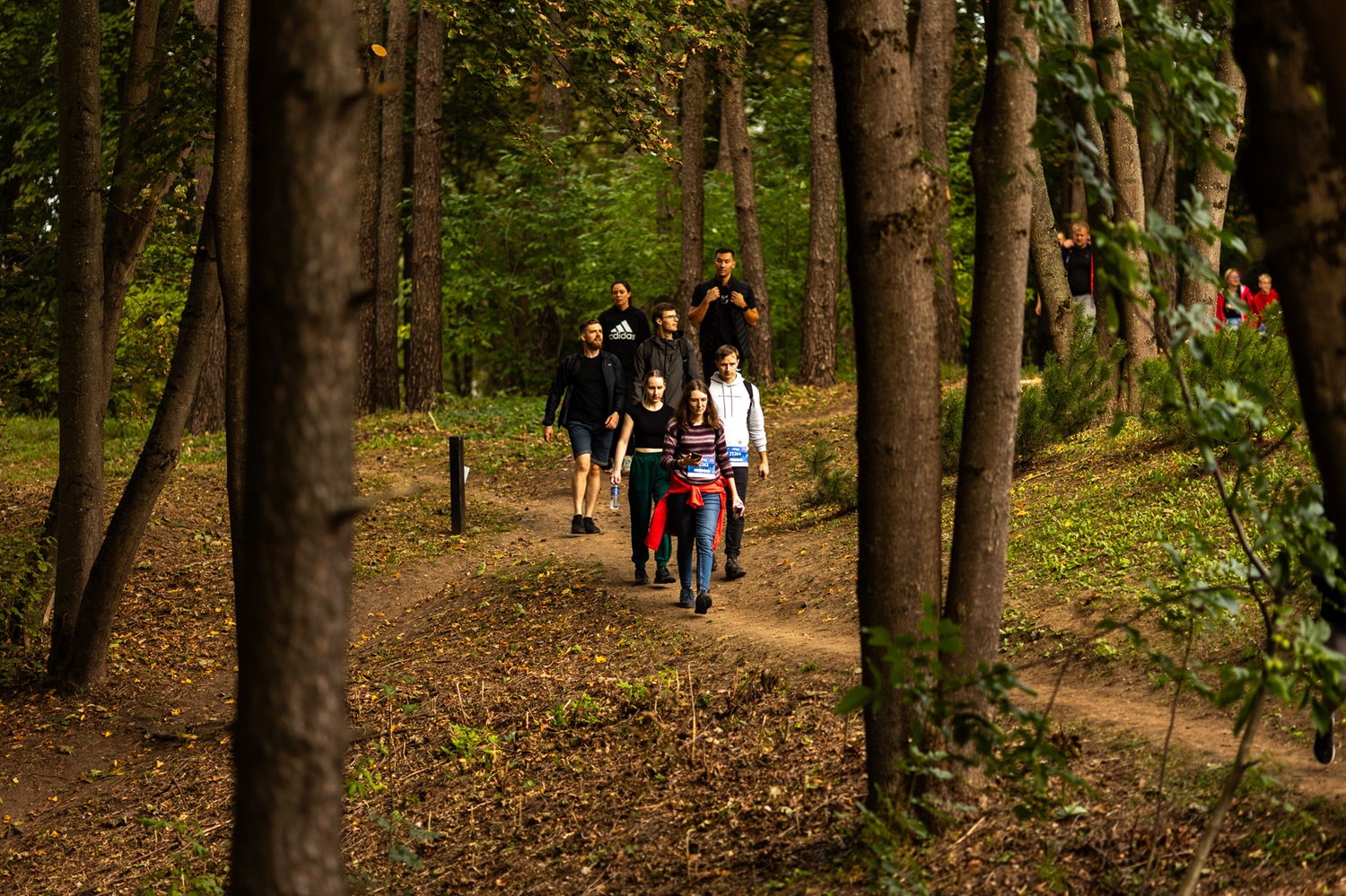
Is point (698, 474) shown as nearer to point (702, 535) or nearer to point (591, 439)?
point (702, 535)

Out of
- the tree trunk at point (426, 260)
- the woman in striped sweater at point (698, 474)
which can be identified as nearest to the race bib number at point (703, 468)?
the woman in striped sweater at point (698, 474)

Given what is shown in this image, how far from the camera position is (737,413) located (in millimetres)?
10328

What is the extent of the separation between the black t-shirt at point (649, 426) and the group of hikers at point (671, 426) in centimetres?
1

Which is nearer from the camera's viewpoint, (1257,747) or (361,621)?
(1257,747)

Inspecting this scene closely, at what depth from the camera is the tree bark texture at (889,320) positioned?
4574 mm

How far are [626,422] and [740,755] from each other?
191 inches

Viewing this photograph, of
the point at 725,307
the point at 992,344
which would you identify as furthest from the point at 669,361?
the point at 992,344

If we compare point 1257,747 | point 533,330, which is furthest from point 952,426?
point 533,330

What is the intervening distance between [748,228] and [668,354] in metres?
9.52

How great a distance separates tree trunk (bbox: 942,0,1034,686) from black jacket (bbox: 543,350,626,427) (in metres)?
7.74

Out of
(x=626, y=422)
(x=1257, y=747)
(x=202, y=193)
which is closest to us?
(x=1257, y=747)

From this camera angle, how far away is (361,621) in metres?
11.7

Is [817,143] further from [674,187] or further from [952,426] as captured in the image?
[952,426]

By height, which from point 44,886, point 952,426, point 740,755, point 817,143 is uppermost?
point 817,143
